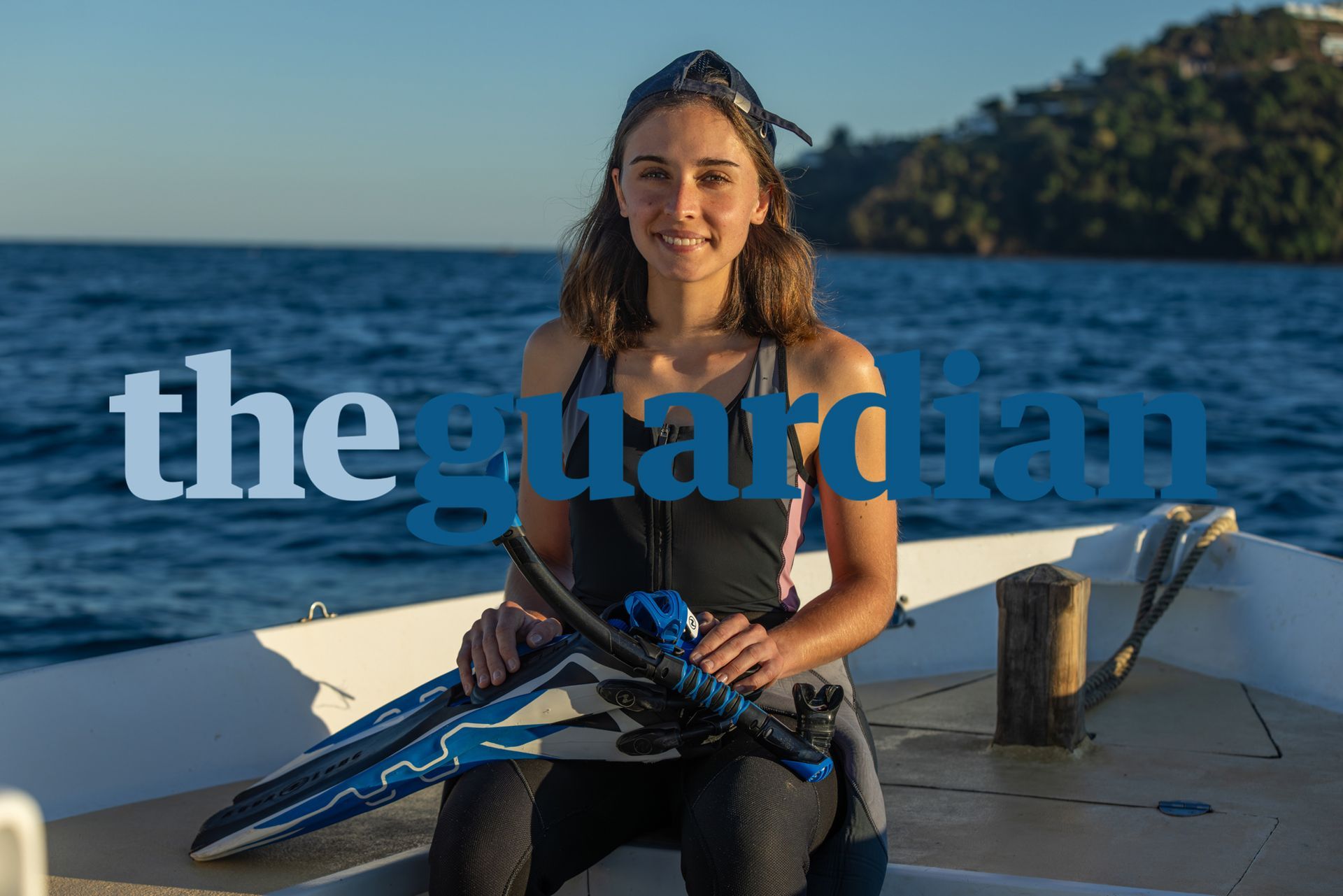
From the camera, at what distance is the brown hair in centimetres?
265

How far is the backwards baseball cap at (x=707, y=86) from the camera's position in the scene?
2549mm

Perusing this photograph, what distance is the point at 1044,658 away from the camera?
354cm

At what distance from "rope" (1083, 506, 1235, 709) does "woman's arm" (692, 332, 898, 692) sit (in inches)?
60.9

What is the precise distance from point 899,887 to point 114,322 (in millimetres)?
31027

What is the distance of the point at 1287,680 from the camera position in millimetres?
4160

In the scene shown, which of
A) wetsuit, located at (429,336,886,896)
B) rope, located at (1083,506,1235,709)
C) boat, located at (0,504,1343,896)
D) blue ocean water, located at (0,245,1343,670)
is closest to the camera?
wetsuit, located at (429,336,886,896)

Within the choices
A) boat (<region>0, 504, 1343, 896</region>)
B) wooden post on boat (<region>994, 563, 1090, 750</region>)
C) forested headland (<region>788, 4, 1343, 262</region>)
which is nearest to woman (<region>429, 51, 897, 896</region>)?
boat (<region>0, 504, 1343, 896</region>)

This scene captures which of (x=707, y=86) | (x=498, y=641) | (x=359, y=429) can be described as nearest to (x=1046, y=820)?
(x=498, y=641)

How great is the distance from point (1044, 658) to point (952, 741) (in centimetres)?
35

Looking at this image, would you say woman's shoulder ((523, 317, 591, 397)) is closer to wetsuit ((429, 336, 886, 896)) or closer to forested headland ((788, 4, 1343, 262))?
wetsuit ((429, 336, 886, 896))

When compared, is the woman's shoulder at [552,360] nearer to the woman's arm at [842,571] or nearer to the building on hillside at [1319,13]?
the woman's arm at [842,571]

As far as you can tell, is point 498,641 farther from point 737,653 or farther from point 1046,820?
point 1046,820

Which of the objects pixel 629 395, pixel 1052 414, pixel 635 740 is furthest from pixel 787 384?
pixel 1052 414

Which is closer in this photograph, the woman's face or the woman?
the woman
